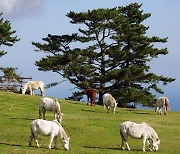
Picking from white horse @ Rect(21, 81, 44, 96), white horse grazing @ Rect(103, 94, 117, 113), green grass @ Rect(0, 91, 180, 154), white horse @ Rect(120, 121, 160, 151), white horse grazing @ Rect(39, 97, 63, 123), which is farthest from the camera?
white horse @ Rect(21, 81, 44, 96)

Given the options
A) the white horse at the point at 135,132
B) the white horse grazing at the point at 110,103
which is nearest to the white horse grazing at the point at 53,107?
the white horse at the point at 135,132

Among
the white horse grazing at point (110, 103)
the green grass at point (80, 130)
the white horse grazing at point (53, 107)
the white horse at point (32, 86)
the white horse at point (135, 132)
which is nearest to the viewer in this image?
the green grass at point (80, 130)

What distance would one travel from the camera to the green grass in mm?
20123

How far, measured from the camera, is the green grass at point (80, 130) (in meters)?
20.1

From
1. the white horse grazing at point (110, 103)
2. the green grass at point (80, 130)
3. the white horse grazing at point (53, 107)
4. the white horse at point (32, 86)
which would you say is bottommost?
the green grass at point (80, 130)

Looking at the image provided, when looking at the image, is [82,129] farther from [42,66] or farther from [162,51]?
[162,51]

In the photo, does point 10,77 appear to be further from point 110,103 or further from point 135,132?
point 135,132

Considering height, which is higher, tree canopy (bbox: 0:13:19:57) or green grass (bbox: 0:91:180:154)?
tree canopy (bbox: 0:13:19:57)

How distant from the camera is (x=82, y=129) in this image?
87.3ft

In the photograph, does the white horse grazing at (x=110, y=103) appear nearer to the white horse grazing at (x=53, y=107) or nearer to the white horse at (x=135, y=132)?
the white horse grazing at (x=53, y=107)

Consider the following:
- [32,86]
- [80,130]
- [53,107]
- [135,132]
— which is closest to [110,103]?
[53,107]

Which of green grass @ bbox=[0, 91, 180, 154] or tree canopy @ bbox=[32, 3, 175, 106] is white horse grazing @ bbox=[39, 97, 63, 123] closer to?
green grass @ bbox=[0, 91, 180, 154]

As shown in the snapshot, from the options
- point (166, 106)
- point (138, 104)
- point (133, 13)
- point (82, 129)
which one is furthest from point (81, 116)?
point (133, 13)

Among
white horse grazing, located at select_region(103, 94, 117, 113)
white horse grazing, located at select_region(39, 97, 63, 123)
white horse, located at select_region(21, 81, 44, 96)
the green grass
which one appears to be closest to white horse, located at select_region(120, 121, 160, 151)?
the green grass
